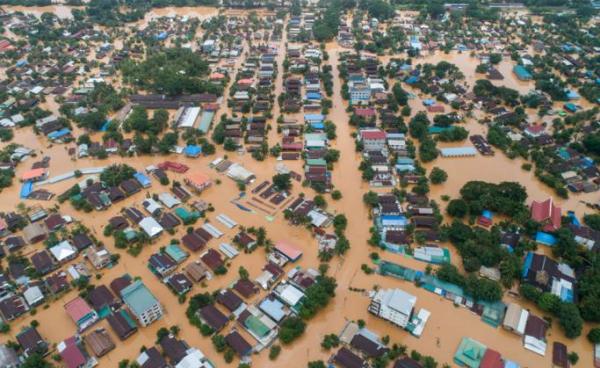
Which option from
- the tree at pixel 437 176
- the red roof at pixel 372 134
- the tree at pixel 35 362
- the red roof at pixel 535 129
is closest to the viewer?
the tree at pixel 35 362

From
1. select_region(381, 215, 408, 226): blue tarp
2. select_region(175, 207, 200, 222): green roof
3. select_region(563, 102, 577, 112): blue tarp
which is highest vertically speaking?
select_region(563, 102, 577, 112): blue tarp

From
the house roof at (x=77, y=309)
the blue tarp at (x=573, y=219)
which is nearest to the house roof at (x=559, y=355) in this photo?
the blue tarp at (x=573, y=219)

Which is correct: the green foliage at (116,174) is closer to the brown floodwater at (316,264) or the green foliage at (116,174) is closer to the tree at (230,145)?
the brown floodwater at (316,264)

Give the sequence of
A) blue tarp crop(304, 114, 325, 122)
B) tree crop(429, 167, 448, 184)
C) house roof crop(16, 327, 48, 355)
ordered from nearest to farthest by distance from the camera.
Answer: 1. house roof crop(16, 327, 48, 355)
2. tree crop(429, 167, 448, 184)
3. blue tarp crop(304, 114, 325, 122)

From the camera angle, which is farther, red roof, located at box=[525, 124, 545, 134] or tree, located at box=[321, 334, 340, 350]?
red roof, located at box=[525, 124, 545, 134]

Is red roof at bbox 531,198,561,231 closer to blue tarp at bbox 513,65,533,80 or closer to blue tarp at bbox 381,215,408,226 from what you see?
blue tarp at bbox 381,215,408,226

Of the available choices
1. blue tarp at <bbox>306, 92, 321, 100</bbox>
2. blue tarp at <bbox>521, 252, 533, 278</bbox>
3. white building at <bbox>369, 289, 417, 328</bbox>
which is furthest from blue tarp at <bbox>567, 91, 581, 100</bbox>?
white building at <bbox>369, 289, 417, 328</bbox>

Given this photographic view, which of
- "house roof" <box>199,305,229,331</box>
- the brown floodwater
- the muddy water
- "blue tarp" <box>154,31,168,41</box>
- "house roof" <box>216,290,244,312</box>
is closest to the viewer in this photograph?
the brown floodwater
